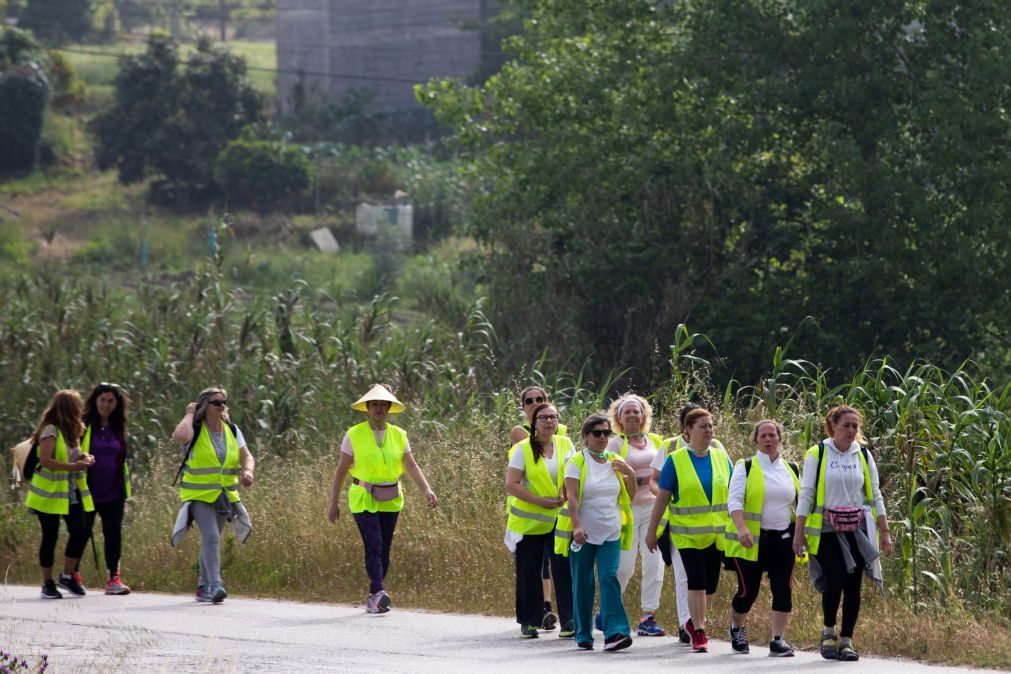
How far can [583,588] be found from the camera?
10.1 meters

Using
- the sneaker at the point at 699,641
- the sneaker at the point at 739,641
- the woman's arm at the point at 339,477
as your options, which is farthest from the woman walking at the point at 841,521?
the woman's arm at the point at 339,477

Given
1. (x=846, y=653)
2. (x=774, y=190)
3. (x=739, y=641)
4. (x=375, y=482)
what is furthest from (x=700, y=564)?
(x=774, y=190)

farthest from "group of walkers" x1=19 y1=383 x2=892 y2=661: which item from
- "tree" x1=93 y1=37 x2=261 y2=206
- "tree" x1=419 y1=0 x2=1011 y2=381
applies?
"tree" x1=93 y1=37 x2=261 y2=206

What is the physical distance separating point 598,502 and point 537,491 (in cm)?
70

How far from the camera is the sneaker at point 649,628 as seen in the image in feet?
35.0

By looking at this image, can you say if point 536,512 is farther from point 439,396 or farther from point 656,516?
point 439,396

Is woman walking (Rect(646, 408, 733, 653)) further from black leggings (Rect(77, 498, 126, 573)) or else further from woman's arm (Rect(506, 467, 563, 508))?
black leggings (Rect(77, 498, 126, 573))

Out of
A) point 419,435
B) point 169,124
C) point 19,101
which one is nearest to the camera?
point 419,435

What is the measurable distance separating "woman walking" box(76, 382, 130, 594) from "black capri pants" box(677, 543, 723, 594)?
5.53 meters

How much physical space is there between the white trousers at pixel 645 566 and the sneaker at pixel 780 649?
3.85 ft

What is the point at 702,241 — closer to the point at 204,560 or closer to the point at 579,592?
the point at 204,560

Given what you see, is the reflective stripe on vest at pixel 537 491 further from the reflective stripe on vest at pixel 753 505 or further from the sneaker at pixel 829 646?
the sneaker at pixel 829 646

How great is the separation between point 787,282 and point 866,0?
403cm

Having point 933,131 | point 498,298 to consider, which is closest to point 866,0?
point 933,131
